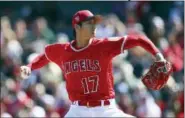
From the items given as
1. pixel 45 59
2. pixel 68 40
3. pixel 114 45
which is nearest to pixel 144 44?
pixel 114 45

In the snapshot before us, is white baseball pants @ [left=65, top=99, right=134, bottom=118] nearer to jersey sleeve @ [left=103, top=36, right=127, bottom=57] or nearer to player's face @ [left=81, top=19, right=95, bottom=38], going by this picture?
jersey sleeve @ [left=103, top=36, right=127, bottom=57]

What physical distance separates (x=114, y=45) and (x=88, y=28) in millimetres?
314

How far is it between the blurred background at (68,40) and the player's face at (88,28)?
3768mm

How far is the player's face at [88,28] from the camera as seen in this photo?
7250 mm

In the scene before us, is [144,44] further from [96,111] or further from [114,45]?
[96,111]

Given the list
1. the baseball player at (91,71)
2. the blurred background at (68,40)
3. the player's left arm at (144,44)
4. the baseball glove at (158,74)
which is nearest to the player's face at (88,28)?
the baseball player at (91,71)

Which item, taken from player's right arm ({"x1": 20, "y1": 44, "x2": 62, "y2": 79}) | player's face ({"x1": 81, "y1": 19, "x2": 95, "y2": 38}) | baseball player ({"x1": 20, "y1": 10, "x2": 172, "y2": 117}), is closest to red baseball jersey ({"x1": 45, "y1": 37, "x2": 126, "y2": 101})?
baseball player ({"x1": 20, "y1": 10, "x2": 172, "y2": 117})

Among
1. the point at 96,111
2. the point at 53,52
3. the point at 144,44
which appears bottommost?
the point at 96,111

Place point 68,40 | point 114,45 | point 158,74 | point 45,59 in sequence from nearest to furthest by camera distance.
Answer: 1. point 114,45
2. point 158,74
3. point 45,59
4. point 68,40

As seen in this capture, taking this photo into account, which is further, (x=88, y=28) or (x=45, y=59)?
(x=45, y=59)

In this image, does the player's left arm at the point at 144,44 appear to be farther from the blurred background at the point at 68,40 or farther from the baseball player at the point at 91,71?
the blurred background at the point at 68,40

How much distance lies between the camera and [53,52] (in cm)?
759

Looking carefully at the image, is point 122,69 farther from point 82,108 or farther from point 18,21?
point 82,108

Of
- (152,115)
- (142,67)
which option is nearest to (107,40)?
(152,115)
